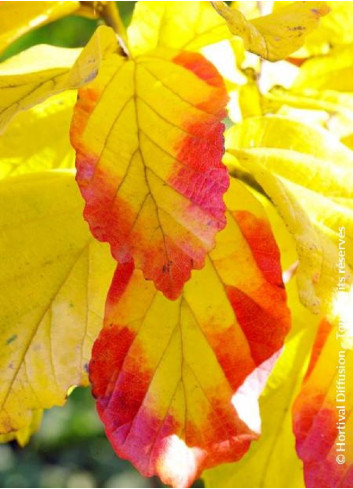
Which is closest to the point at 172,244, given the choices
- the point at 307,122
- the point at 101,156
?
the point at 101,156

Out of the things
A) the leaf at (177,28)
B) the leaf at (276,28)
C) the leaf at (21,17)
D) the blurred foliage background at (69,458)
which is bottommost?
the blurred foliage background at (69,458)

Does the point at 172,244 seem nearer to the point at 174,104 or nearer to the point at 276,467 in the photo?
the point at 174,104

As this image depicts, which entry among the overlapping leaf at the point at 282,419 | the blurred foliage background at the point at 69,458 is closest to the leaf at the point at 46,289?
the overlapping leaf at the point at 282,419

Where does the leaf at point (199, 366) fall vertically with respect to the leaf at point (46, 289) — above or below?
below

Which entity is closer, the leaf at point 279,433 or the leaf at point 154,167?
the leaf at point 154,167

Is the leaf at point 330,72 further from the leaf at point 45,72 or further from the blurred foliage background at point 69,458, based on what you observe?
the blurred foliage background at point 69,458
